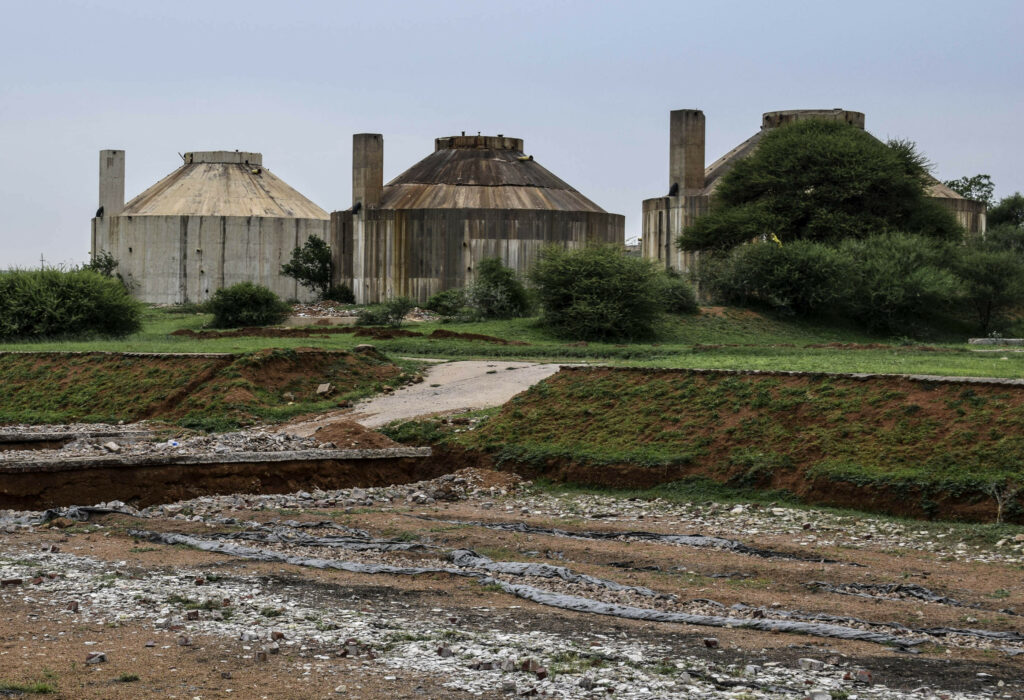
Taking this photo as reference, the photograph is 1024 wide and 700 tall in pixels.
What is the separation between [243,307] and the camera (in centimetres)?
5191

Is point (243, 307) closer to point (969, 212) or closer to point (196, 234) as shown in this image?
point (196, 234)

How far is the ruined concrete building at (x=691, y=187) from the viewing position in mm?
60656

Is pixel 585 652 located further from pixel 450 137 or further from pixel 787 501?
pixel 450 137

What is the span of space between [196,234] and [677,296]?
35.4 m

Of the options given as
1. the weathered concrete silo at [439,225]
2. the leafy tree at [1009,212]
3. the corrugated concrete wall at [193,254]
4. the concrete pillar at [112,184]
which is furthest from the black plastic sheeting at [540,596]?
the leafy tree at [1009,212]

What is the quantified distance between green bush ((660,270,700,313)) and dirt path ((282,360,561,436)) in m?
15.1

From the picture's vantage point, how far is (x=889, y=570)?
14.8 metres

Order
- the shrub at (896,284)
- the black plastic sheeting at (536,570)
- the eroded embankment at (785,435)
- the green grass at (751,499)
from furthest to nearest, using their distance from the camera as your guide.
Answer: the shrub at (896,284) < the eroded embankment at (785,435) < the green grass at (751,499) < the black plastic sheeting at (536,570)

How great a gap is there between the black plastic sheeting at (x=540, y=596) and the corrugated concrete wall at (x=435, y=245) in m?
47.1

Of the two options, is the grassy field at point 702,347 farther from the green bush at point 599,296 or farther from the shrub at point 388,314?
the shrub at point 388,314

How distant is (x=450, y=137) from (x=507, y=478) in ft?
161

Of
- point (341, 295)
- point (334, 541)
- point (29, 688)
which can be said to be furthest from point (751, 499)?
point (341, 295)

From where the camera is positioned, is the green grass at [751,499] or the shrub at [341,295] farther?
the shrub at [341,295]

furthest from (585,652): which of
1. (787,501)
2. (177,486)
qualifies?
(177,486)
